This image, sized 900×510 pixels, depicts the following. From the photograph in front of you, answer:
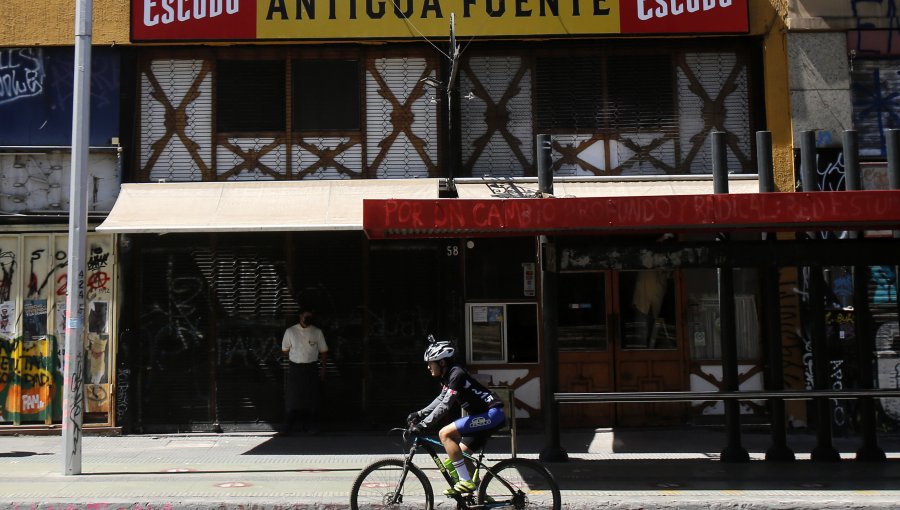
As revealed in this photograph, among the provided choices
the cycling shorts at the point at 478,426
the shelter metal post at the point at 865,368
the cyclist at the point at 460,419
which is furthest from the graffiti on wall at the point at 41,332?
the shelter metal post at the point at 865,368

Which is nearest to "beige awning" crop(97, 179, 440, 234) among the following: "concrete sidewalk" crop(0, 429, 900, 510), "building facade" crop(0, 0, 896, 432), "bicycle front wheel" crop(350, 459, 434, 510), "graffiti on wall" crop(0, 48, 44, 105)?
"building facade" crop(0, 0, 896, 432)

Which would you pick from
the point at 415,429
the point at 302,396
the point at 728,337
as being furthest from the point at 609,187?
the point at 415,429

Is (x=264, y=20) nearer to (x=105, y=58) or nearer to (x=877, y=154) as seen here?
(x=105, y=58)

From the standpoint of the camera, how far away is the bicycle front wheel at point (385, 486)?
24.8 feet

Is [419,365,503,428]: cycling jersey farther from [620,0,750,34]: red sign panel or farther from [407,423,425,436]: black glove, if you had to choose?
[620,0,750,34]: red sign panel

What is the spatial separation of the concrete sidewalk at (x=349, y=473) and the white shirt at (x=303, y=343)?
1.13 meters

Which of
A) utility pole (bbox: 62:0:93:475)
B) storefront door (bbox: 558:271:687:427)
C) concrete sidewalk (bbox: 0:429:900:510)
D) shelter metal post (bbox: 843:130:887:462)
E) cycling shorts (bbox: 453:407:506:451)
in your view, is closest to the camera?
cycling shorts (bbox: 453:407:506:451)

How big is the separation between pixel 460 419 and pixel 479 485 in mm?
583

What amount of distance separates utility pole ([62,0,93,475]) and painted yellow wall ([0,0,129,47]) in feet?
10.0

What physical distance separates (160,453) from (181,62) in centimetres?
571

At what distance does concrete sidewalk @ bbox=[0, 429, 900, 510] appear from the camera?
847 centimetres

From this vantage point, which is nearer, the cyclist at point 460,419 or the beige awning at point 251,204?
the cyclist at point 460,419

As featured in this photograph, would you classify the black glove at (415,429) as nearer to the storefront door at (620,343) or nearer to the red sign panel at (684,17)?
the storefront door at (620,343)

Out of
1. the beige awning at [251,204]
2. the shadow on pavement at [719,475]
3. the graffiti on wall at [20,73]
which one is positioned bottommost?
the shadow on pavement at [719,475]
